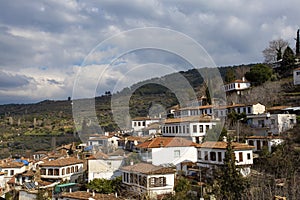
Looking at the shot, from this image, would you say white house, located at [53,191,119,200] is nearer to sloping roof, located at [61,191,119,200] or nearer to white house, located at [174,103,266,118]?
sloping roof, located at [61,191,119,200]

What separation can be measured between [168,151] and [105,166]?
3.08 metres

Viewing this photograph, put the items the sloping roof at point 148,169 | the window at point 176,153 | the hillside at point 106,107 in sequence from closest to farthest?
1. the hillside at point 106,107
2. the sloping roof at point 148,169
3. the window at point 176,153

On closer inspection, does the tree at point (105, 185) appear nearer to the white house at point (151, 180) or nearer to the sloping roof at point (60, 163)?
the white house at point (151, 180)

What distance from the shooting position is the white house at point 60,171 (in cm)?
1834

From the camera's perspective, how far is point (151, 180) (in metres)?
13.0

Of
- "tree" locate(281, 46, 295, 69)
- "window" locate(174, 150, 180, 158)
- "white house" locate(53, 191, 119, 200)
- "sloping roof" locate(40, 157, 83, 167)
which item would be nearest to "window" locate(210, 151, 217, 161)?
"window" locate(174, 150, 180, 158)

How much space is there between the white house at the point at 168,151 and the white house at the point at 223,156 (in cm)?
81

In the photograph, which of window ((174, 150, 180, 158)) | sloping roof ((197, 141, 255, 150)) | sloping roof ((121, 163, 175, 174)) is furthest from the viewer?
window ((174, 150, 180, 158))

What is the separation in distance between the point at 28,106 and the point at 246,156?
5233 cm

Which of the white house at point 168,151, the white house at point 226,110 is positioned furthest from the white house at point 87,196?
the white house at point 226,110

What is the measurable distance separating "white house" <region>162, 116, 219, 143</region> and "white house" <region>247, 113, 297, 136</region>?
2.80 m

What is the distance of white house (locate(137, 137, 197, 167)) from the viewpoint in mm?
15445

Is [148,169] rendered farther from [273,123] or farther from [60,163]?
[273,123]

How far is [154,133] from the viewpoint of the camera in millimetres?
21047
